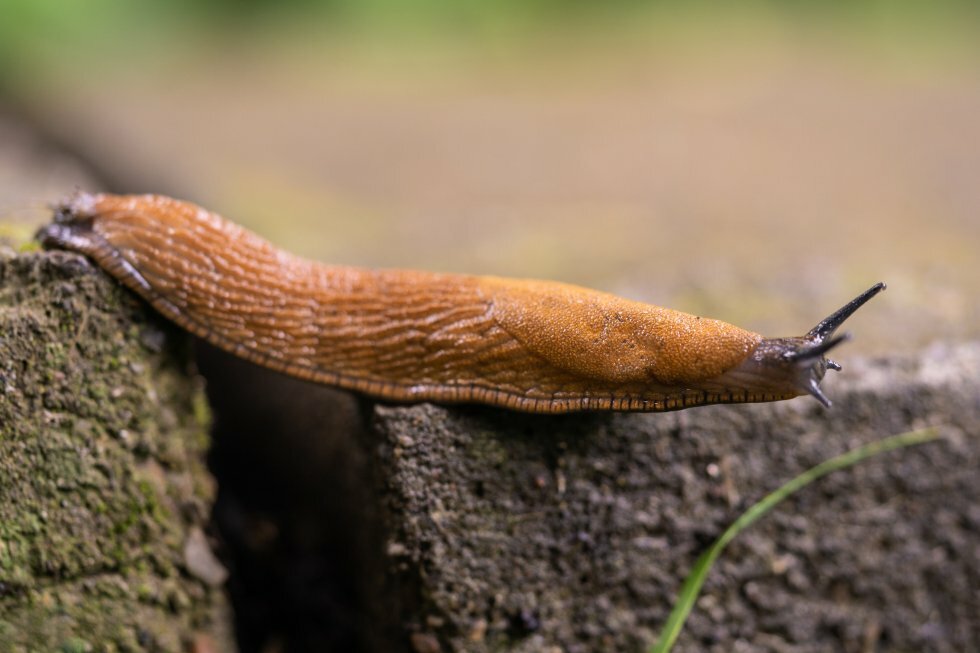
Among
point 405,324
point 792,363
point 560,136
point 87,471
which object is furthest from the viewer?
point 560,136

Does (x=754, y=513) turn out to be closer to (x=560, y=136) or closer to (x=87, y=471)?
(x=87, y=471)

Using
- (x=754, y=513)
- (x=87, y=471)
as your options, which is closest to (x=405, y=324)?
(x=87, y=471)

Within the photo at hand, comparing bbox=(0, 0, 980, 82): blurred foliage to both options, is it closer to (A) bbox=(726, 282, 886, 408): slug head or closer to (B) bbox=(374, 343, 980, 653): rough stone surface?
(B) bbox=(374, 343, 980, 653): rough stone surface

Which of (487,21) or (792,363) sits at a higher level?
(487,21)

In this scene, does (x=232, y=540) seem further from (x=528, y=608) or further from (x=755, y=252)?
(x=755, y=252)

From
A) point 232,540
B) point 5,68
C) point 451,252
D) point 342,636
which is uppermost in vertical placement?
point 5,68

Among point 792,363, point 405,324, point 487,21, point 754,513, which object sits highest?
point 487,21

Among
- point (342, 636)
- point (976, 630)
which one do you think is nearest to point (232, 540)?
point (342, 636)

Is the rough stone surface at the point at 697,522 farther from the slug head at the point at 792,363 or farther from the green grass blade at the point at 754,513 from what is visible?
the slug head at the point at 792,363
